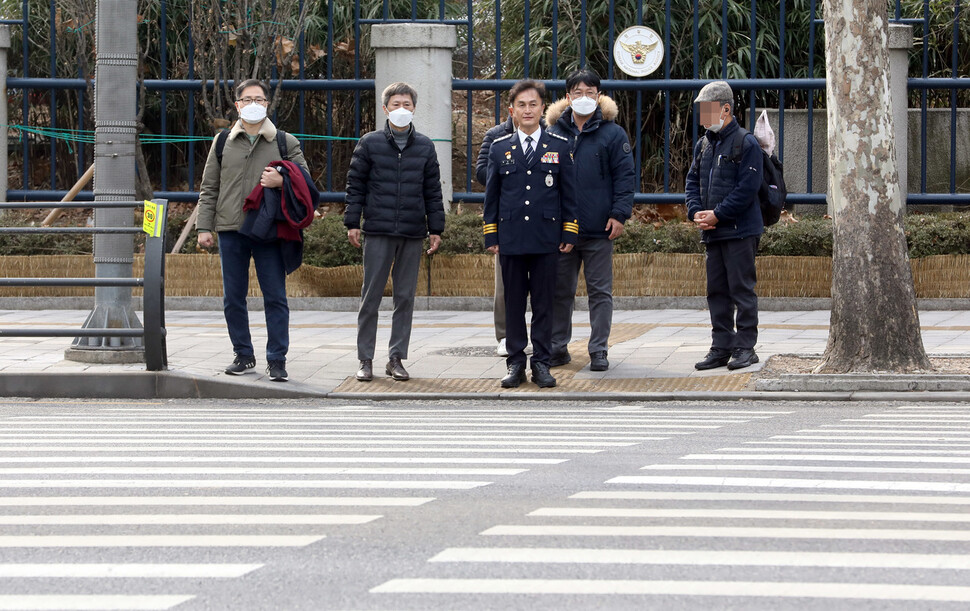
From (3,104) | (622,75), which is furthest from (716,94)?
(3,104)

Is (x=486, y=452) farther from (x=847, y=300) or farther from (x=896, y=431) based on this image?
(x=847, y=300)

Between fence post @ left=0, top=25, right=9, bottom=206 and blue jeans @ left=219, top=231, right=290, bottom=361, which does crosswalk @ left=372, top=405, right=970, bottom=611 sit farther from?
fence post @ left=0, top=25, right=9, bottom=206

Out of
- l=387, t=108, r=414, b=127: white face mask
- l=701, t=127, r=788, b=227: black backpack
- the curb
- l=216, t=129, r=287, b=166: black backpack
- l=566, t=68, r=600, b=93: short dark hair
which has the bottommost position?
the curb

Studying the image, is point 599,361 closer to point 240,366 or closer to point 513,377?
point 513,377

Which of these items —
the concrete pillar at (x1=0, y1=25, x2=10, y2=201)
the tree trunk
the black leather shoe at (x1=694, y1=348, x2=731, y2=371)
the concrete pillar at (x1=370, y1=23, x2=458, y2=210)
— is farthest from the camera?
the concrete pillar at (x1=0, y1=25, x2=10, y2=201)

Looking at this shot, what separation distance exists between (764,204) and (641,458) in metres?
3.93

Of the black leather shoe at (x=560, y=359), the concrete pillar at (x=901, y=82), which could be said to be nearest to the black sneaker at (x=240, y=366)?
the black leather shoe at (x=560, y=359)

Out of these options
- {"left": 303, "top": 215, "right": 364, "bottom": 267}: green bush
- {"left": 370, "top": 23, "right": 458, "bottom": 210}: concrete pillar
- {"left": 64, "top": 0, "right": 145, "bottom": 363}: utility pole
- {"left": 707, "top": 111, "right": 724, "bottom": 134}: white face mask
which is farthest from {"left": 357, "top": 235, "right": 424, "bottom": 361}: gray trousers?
{"left": 370, "top": 23, "right": 458, "bottom": 210}: concrete pillar

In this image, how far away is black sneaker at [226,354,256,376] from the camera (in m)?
9.83

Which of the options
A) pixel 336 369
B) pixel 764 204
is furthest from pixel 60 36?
pixel 764 204

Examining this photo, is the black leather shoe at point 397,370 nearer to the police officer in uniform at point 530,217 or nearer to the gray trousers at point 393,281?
the gray trousers at point 393,281

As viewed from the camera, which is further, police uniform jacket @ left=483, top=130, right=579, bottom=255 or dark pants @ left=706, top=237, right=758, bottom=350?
dark pants @ left=706, top=237, right=758, bottom=350

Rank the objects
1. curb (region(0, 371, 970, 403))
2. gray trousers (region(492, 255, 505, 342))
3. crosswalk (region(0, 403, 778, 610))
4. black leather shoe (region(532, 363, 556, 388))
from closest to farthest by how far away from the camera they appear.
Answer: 1. crosswalk (region(0, 403, 778, 610))
2. curb (region(0, 371, 970, 403))
3. black leather shoe (region(532, 363, 556, 388))
4. gray trousers (region(492, 255, 505, 342))

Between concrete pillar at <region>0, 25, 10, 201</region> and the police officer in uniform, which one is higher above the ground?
concrete pillar at <region>0, 25, 10, 201</region>
